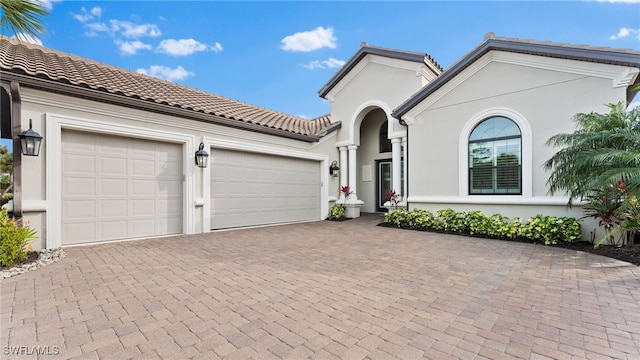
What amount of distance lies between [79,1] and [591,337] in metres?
10.5

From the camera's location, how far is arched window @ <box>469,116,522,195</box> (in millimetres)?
7637

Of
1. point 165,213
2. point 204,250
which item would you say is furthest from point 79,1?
point 204,250

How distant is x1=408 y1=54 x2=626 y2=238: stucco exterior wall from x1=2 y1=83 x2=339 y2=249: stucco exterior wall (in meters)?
4.62

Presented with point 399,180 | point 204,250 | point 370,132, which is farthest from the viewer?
point 370,132

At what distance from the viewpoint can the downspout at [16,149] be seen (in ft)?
17.0

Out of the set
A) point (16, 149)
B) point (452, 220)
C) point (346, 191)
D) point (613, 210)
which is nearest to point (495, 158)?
point (452, 220)

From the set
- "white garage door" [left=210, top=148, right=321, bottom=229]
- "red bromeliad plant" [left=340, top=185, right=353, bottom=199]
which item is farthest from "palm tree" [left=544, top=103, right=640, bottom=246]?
"white garage door" [left=210, top=148, right=321, bottom=229]

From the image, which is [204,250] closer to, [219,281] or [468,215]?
[219,281]

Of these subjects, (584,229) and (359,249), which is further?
(584,229)

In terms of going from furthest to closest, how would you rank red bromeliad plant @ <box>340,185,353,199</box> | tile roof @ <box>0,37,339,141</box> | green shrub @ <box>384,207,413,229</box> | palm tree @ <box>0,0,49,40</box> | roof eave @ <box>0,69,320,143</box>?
red bromeliad plant @ <box>340,185,353,199</box> < green shrub @ <box>384,207,413,229</box> < tile roof @ <box>0,37,339,141</box> < roof eave @ <box>0,69,320,143</box> < palm tree @ <box>0,0,49,40</box>

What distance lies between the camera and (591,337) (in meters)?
2.49

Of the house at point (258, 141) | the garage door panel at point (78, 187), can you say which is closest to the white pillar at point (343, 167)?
the house at point (258, 141)

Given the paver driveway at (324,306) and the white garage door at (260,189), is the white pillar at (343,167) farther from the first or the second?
the paver driveway at (324,306)

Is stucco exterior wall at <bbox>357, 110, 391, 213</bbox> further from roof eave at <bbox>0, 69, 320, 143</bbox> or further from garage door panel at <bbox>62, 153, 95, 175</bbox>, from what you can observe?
garage door panel at <bbox>62, 153, 95, 175</bbox>
